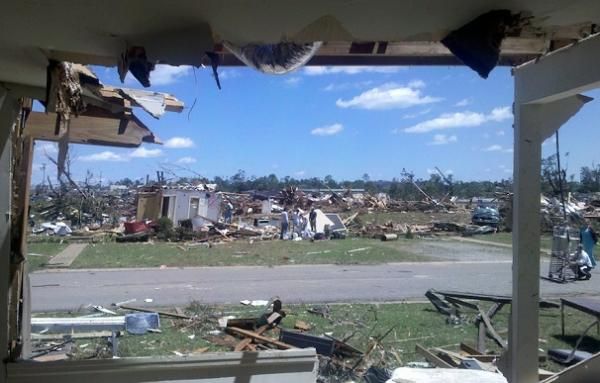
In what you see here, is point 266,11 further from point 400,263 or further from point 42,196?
point 42,196

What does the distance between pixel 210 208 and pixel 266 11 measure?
28.8 meters

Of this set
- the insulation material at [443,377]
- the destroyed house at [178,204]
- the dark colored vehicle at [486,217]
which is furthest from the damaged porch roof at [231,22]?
the dark colored vehicle at [486,217]

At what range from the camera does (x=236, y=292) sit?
12086 mm

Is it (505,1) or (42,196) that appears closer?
(505,1)

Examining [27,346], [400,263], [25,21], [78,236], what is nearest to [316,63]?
[25,21]

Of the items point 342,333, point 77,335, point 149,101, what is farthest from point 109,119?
point 342,333

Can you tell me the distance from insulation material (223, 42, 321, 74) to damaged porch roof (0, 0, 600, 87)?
0.09 m

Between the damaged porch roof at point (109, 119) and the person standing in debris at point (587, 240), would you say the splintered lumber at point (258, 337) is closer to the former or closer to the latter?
the damaged porch roof at point (109, 119)

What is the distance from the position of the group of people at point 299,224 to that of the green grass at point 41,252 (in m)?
10.3

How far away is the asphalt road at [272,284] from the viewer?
37.3 feet

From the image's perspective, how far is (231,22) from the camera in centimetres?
250

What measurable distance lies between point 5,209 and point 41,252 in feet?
57.8

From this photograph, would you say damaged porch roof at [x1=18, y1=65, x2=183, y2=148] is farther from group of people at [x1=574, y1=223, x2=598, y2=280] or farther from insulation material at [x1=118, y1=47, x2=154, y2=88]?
group of people at [x1=574, y1=223, x2=598, y2=280]

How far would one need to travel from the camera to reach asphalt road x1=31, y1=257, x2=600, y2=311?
11.4 m
